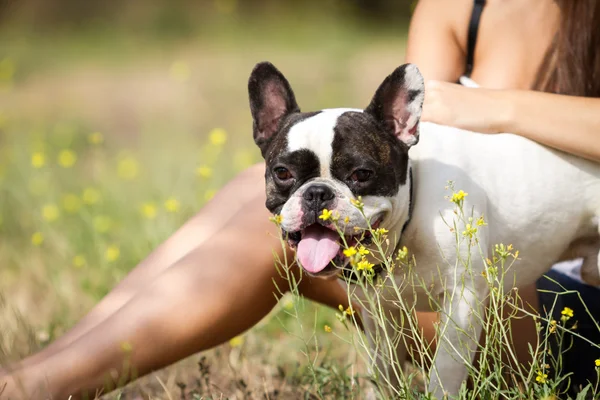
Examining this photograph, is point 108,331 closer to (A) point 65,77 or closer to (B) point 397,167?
(B) point 397,167

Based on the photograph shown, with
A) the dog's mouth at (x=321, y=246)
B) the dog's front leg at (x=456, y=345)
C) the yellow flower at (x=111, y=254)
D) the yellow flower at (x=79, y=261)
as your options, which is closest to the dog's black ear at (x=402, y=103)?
the dog's mouth at (x=321, y=246)

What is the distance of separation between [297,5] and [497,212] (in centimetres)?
1072

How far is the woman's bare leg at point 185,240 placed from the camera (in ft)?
7.18

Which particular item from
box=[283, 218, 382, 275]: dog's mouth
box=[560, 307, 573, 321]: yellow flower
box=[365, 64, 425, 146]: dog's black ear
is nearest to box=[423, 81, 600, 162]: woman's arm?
box=[365, 64, 425, 146]: dog's black ear

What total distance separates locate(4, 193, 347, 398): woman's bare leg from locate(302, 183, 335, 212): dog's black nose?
1.18 feet

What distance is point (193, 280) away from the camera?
2092 millimetres

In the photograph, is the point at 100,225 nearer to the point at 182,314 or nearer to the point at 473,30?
A: the point at 182,314

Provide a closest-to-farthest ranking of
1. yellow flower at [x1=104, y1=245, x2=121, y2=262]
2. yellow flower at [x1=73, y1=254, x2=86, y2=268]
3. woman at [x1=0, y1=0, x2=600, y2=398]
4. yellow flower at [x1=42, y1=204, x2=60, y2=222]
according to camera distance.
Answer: woman at [x1=0, y1=0, x2=600, y2=398] → yellow flower at [x1=104, y1=245, x2=121, y2=262] → yellow flower at [x1=73, y1=254, x2=86, y2=268] → yellow flower at [x1=42, y1=204, x2=60, y2=222]

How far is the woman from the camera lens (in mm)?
2000

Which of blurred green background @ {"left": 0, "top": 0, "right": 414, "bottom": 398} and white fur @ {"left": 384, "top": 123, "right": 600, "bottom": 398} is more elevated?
white fur @ {"left": 384, "top": 123, "right": 600, "bottom": 398}

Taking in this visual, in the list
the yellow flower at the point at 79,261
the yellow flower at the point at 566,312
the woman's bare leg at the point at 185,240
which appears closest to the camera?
the yellow flower at the point at 566,312

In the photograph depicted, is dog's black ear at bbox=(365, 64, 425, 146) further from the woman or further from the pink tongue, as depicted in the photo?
the pink tongue

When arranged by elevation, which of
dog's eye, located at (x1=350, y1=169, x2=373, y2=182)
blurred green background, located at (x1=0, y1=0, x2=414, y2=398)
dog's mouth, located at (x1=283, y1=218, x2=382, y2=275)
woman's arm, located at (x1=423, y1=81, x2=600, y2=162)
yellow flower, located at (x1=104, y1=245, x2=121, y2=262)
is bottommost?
blurred green background, located at (x1=0, y1=0, x2=414, y2=398)

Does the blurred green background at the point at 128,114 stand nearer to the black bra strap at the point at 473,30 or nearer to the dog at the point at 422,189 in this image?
the dog at the point at 422,189
